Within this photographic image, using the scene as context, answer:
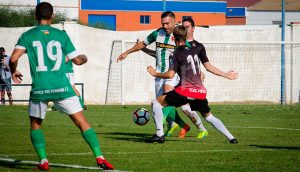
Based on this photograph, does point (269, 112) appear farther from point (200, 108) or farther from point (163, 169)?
point (163, 169)

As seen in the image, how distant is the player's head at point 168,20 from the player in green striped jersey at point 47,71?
4474 mm

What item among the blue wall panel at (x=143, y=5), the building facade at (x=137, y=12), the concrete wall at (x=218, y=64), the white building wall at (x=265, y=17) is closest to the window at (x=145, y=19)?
the building facade at (x=137, y=12)

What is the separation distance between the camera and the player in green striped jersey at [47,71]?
975 cm

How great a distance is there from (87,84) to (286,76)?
775cm

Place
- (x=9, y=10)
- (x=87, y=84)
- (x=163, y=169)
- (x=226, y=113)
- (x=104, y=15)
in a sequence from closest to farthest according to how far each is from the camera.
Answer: (x=163, y=169) → (x=226, y=113) → (x=87, y=84) → (x=9, y=10) → (x=104, y=15)

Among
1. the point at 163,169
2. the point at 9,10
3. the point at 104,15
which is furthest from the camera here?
the point at 104,15

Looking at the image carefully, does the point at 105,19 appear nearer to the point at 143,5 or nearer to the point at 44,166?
the point at 143,5

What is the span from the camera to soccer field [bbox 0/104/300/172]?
10.3 metres

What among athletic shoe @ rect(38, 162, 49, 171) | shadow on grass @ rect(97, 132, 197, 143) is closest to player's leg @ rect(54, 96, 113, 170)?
athletic shoe @ rect(38, 162, 49, 171)

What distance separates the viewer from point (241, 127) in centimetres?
1753

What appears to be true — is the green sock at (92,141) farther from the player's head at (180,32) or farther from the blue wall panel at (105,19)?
the blue wall panel at (105,19)

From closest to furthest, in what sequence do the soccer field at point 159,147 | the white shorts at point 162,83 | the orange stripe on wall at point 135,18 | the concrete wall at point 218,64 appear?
the soccer field at point 159,147, the white shorts at point 162,83, the concrete wall at point 218,64, the orange stripe on wall at point 135,18

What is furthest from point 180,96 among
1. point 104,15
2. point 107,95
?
point 104,15

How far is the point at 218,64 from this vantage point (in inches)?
1197
